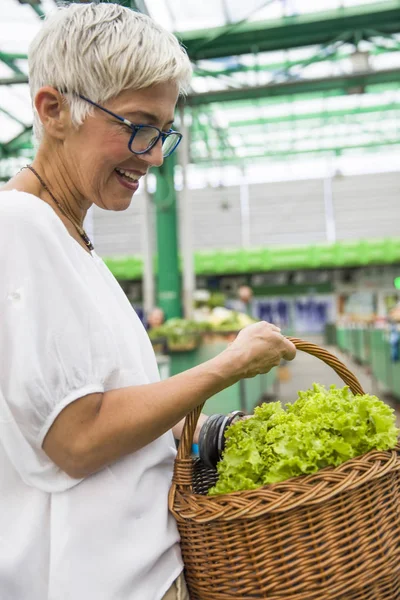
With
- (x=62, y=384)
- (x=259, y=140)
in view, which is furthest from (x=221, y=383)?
(x=259, y=140)

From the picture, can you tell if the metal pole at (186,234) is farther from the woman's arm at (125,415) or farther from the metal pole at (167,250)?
the woman's arm at (125,415)

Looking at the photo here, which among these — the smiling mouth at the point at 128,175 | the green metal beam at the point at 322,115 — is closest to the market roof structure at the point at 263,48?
the green metal beam at the point at 322,115

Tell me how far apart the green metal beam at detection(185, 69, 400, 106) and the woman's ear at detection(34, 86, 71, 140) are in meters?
7.54

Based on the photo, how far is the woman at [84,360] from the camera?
974 millimetres

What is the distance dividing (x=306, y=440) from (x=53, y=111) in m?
0.84

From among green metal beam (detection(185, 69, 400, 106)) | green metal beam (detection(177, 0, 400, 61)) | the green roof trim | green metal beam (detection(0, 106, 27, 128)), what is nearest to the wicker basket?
green metal beam (detection(185, 69, 400, 106))

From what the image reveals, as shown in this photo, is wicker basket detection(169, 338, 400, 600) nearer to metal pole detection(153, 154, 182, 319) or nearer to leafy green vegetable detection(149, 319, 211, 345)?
leafy green vegetable detection(149, 319, 211, 345)

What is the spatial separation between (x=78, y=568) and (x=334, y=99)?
14894 mm

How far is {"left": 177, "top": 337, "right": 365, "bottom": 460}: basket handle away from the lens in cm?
115

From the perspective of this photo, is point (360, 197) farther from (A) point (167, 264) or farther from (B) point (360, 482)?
(B) point (360, 482)

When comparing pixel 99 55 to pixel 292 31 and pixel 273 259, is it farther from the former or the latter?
pixel 273 259

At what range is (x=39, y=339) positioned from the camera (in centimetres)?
97

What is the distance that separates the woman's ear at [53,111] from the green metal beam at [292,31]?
891cm

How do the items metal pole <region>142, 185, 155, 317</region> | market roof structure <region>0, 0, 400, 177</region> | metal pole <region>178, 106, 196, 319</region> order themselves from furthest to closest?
metal pole <region>142, 185, 155, 317</region>, metal pole <region>178, 106, 196, 319</region>, market roof structure <region>0, 0, 400, 177</region>
